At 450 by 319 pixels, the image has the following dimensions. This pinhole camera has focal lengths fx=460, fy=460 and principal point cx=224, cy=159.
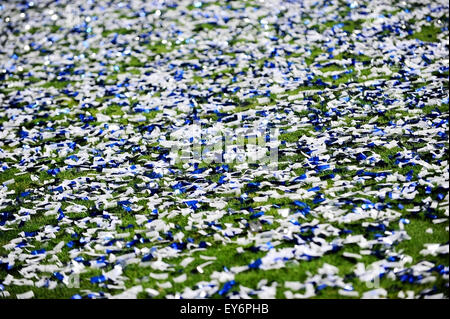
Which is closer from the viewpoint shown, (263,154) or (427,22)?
(263,154)

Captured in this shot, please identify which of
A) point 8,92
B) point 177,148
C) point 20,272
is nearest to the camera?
point 20,272

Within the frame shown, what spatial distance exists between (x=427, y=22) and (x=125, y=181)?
10.4m

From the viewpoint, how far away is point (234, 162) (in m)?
7.86

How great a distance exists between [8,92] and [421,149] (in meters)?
10.1

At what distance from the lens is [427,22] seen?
13336 mm

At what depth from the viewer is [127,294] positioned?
522 cm

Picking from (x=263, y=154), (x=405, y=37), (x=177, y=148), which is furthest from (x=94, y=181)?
(x=405, y=37)

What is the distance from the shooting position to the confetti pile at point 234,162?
5.39m

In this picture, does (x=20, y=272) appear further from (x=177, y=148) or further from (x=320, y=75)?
(x=320, y=75)

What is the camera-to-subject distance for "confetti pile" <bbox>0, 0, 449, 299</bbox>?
5.39 metres

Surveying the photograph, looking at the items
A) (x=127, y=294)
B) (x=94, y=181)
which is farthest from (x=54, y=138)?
(x=127, y=294)
